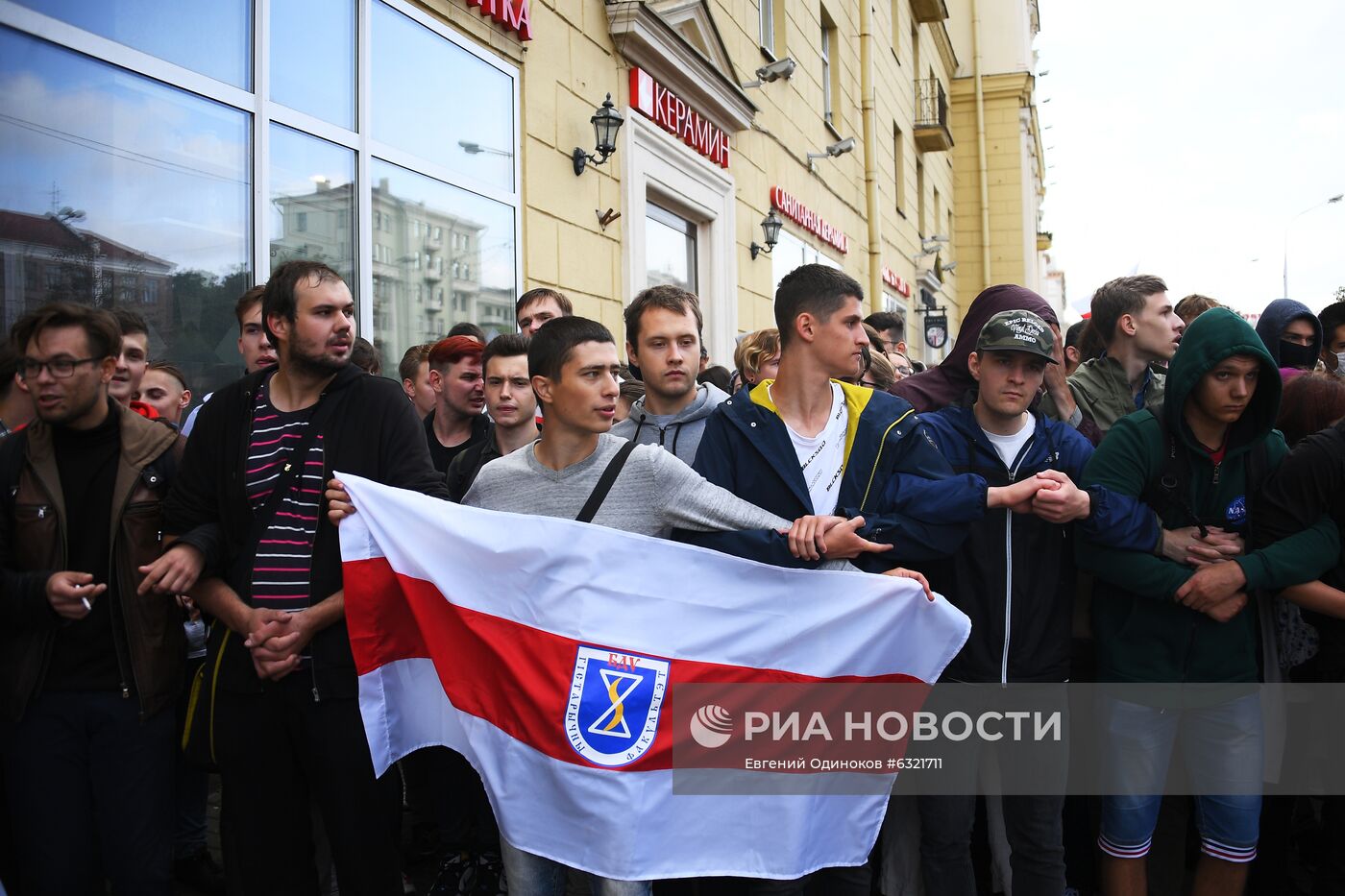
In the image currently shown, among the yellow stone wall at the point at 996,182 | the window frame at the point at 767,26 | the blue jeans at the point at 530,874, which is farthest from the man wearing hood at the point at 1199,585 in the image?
the yellow stone wall at the point at 996,182

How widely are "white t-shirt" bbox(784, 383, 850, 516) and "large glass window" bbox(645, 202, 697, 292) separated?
651 centimetres

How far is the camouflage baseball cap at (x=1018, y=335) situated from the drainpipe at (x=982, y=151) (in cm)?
2812

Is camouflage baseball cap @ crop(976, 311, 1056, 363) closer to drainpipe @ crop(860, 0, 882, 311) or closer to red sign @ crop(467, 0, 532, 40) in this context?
red sign @ crop(467, 0, 532, 40)

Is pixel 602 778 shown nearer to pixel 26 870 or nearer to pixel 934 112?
pixel 26 870

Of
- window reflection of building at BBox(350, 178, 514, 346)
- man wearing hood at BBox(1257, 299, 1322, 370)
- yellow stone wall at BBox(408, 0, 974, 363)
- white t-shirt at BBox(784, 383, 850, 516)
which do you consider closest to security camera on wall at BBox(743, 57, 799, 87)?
yellow stone wall at BBox(408, 0, 974, 363)

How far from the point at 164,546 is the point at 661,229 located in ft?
24.6

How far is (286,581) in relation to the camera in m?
2.76

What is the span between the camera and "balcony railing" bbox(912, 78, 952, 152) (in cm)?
2236

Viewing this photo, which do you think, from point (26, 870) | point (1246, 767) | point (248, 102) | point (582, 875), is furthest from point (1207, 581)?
point (248, 102)

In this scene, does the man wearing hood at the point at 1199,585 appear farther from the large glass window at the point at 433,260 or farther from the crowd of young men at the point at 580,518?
the large glass window at the point at 433,260

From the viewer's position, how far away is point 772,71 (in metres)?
11.6

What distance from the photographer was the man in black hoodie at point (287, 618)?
277 centimetres

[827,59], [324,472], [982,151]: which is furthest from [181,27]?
[982,151]

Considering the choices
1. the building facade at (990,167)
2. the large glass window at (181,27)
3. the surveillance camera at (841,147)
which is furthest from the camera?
the building facade at (990,167)
